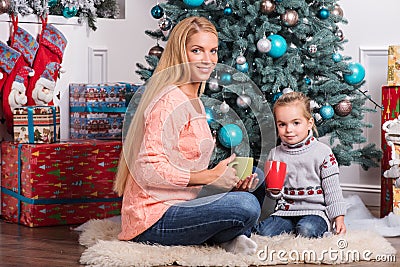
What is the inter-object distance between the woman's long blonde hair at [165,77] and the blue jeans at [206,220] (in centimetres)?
23

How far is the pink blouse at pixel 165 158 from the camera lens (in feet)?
7.65

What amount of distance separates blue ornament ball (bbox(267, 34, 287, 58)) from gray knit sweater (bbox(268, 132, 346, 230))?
374 millimetres

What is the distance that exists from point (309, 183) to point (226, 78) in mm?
552

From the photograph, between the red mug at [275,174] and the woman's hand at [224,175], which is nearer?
the woman's hand at [224,175]

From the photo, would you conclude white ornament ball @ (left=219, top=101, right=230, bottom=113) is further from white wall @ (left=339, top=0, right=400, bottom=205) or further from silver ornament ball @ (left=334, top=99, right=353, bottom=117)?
white wall @ (left=339, top=0, right=400, bottom=205)

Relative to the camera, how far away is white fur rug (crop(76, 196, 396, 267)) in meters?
2.36

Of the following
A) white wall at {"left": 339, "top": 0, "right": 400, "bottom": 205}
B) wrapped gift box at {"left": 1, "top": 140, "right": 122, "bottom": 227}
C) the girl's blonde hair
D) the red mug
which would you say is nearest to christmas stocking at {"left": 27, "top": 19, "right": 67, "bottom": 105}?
wrapped gift box at {"left": 1, "top": 140, "right": 122, "bottom": 227}

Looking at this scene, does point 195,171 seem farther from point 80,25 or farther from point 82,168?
point 80,25

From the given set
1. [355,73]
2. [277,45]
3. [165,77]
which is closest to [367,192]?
[355,73]

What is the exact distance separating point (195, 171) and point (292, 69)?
0.80m

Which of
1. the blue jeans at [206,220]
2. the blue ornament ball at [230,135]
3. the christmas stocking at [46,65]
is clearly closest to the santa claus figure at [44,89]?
the christmas stocking at [46,65]

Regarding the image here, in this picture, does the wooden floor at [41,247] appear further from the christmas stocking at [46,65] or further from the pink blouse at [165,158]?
the christmas stocking at [46,65]

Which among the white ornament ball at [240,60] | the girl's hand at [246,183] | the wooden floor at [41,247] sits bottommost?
the wooden floor at [41,247]

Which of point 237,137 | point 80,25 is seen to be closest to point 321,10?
point 237,137
